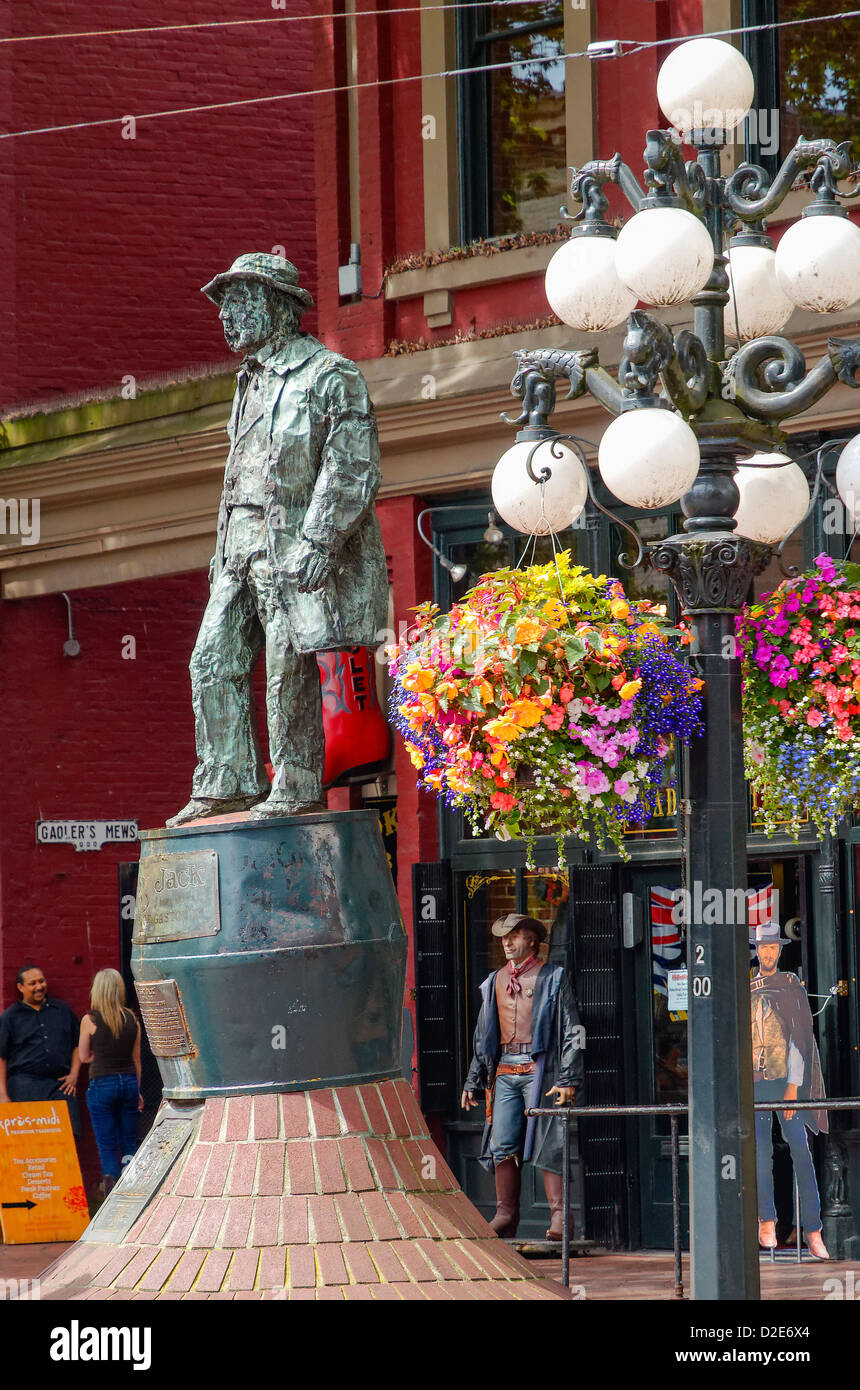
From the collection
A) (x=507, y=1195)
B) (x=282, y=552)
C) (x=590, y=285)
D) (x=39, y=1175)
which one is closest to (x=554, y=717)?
(x=590, y=285)

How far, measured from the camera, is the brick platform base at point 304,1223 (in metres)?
7.19

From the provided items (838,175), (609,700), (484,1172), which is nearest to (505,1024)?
(484,1172)

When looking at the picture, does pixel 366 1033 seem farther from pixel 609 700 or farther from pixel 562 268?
pixel 562 268

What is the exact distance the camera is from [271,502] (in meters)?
8.03

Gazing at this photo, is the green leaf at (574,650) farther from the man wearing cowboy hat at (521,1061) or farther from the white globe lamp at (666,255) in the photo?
the man wearing cowboy hat at (521,1061)

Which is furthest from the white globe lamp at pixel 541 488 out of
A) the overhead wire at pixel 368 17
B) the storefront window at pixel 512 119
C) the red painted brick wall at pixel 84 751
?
the red painted brick wall at pixel 84 751

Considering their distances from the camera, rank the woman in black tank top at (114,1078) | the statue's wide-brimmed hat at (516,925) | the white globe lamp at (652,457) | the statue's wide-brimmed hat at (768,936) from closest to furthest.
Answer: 1. the white globe lamp at (652,457)
2. the statue's wide-brimmed hat at (768,936)
3. the statue's wide-brimmed hat at (516,925)
4. the woman in black tank top at (114,1078)

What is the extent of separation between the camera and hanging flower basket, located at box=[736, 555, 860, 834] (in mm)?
6625

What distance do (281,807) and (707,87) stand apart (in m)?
2.97

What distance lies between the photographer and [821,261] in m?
6.20

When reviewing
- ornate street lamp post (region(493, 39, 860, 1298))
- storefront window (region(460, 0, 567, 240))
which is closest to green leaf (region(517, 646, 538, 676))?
ornate street lamp post (region(493, 39, 860, 1298))

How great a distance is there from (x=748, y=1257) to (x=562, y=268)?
2965 mm

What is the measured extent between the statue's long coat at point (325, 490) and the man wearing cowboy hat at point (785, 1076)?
3830 millimetres

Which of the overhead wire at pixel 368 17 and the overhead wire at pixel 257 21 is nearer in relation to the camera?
the overhead wire at pixel 368 17
